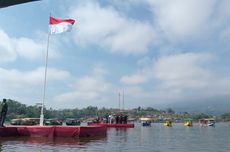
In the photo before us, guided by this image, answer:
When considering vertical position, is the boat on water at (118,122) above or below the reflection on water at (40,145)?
above

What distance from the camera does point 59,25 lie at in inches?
1335

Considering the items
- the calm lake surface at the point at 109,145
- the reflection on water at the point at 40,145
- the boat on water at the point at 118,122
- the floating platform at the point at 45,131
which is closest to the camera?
the reflection on water at the point at 40,145

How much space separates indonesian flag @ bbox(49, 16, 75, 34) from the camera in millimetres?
32947

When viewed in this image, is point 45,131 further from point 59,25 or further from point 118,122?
point 118,122

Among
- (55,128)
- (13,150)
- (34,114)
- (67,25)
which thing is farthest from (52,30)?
(34,114)

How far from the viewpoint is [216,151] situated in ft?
78.1

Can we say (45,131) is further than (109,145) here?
Yes

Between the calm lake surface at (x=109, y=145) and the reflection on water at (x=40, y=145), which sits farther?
the calm lake surface at (x=109, y=145)

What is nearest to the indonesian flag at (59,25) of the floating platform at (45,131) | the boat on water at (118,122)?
the floating platform at (45,131)

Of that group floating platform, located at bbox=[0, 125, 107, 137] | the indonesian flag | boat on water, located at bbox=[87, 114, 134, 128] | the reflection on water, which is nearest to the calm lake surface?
the reflection on water

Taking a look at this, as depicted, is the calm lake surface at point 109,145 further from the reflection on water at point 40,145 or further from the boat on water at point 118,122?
the boat on water at point 118,122

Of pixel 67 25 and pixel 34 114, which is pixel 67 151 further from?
pixel 34 114

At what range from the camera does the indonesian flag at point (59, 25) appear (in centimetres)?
3295

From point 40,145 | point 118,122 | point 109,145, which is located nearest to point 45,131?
point 40,145
